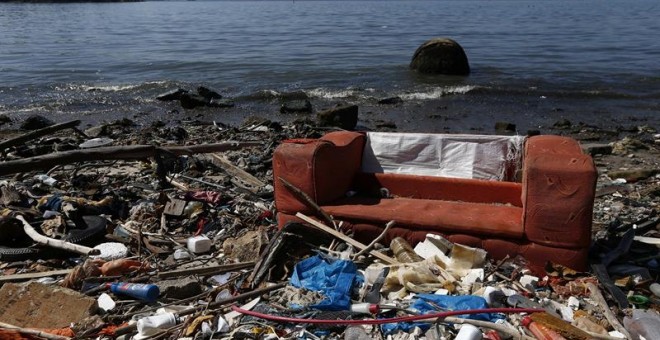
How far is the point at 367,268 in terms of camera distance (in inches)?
196

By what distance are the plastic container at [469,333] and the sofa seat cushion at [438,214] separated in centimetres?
126

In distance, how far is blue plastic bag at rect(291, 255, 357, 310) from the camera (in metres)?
4.43

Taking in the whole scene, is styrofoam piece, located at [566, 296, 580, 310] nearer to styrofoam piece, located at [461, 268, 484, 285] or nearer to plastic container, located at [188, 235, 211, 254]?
styrofoam piece, located at [461, 268, 484, 285]

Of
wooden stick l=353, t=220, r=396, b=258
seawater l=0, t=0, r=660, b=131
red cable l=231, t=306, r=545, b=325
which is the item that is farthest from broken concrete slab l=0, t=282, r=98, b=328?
seawater l=0, t=0, r=660, b=131

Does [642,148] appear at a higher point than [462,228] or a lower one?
lower

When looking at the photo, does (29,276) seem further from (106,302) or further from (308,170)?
(308,170)

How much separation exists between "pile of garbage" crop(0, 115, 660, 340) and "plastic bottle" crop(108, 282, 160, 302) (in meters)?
0.01

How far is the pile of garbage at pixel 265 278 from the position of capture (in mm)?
4148

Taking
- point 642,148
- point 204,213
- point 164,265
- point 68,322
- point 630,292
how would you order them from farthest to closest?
point 642,148 < point 204,213 < point 164,265 < point 630,292 < point 68,322

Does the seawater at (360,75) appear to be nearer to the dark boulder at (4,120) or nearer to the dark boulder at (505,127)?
the dark boulder at (505,127)

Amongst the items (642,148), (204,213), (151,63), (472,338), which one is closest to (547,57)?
(642,148)

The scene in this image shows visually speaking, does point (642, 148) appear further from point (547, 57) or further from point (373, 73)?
point (547, 57)

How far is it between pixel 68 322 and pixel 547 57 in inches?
865

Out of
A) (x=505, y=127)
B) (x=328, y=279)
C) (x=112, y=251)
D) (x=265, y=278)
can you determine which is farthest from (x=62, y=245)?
(x=505, y=127)
